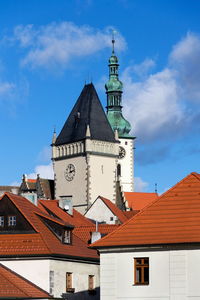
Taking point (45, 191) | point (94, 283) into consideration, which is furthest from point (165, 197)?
point (45, 191)

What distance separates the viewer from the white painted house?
143ft

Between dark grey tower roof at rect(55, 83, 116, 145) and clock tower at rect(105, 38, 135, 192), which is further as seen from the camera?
clock tower at rect(105, 38, 135, 192)

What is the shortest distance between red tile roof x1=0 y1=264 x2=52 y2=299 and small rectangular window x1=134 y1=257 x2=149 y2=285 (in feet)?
25.1

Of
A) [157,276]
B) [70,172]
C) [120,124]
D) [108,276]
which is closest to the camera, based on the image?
[157,276]

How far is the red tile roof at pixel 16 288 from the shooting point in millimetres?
50219

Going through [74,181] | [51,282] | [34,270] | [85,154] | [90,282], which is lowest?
[51,282]

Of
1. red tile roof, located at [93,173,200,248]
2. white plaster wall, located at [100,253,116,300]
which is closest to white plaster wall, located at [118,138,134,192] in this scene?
red tile roof, located at [93,173,200,248]

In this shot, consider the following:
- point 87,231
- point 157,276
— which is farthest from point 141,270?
point 87,231

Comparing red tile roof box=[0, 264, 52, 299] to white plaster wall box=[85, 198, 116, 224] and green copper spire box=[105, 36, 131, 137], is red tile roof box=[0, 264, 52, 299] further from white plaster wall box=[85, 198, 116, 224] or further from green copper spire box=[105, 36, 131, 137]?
green copper spire box=[105, 36, 131, 137]

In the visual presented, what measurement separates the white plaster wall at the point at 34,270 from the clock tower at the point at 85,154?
76.3 m

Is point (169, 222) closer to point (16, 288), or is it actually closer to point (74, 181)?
point (16, 288)

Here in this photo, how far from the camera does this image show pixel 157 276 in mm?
44344

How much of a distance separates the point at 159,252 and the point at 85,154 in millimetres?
90667

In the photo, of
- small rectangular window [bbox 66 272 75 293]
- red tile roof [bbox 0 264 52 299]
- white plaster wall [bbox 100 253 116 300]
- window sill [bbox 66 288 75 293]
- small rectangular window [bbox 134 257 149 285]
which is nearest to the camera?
small rectangular window [bbox 134 257 149 285]
